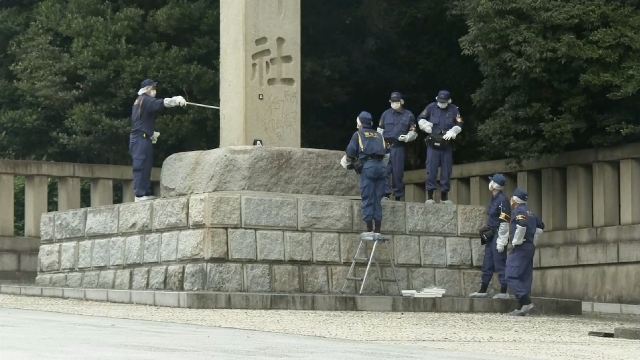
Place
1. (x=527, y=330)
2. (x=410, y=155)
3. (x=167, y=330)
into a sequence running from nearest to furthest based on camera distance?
(x=167, y=330) → (x=527, y=330) → (x=410, y=155)

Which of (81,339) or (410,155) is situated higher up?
(410,155)

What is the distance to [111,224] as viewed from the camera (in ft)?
64.5

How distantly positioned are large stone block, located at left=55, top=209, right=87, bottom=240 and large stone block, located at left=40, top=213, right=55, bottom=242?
103 mm

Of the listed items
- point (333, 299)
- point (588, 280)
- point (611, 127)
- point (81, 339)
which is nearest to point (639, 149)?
point (611, 127)

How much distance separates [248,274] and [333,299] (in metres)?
1.13

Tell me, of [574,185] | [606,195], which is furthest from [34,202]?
[606,195]

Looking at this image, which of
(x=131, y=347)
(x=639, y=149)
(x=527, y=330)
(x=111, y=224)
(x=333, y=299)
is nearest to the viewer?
(x=131, y=347)

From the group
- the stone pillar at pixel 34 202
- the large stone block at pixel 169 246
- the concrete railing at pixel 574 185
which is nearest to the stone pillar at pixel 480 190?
the concrete railing at pixel 574 185

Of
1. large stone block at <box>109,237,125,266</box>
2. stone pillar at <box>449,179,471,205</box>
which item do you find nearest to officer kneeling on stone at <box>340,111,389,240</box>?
large stone block at <box>109,237,125,266</box>

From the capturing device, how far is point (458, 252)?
20.3 metres

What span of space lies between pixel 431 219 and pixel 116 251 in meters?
3.84

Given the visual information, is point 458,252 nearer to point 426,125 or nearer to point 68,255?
point 426,125

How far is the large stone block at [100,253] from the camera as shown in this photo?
1973cm

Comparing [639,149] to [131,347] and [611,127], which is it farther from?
[131,347]
